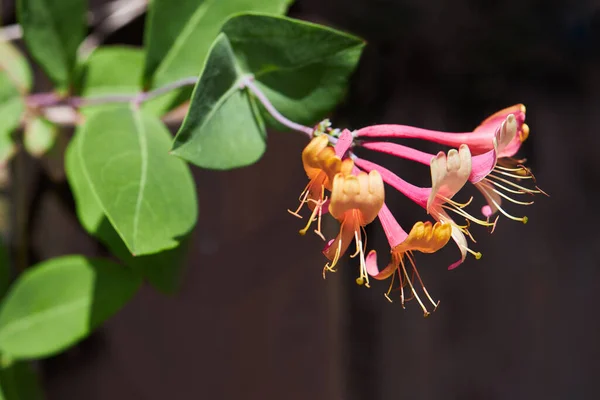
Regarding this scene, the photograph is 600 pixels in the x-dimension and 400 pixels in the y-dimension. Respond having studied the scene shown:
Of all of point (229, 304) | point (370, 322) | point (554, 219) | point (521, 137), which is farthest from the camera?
point (554, 219)

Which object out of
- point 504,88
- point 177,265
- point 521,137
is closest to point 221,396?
point 177,265

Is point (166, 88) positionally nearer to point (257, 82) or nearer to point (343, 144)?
point (257, 82)

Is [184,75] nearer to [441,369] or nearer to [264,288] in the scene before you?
[264,288]

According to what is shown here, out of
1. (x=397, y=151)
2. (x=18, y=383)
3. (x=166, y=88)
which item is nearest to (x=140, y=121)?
(x=166, y=88)

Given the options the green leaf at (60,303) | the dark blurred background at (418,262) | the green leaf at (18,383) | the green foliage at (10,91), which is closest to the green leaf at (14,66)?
the green foliage at (10,91)

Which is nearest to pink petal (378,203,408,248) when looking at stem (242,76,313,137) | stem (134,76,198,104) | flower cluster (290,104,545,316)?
flower cluster (290,104,545,316)

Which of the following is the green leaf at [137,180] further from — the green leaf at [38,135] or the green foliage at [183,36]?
the green leaf at [38,135]

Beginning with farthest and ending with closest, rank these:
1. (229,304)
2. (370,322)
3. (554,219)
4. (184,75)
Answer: (554,219) < (370,322) < (229,304) < (184,75)
